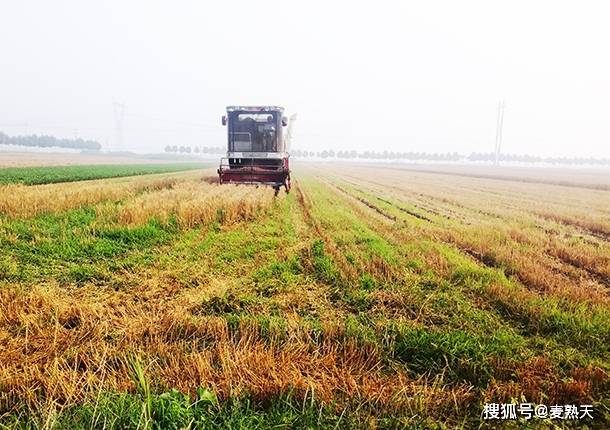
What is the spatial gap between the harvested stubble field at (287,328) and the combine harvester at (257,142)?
10.5 metres

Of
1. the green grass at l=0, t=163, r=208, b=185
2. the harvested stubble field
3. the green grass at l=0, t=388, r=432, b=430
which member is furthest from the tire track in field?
the green grass at l=0, t=163, r=208, b=185

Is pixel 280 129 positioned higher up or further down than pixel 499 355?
higher up

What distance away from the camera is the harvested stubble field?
2631 mm

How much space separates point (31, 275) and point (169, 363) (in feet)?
12.1

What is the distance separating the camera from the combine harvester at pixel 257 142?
18547 millimetres

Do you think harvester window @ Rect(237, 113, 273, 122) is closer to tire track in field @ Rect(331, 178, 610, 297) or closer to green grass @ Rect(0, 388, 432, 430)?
tire track in field @ Rect(331, 178, 610, 297)

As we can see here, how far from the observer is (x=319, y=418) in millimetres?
2494

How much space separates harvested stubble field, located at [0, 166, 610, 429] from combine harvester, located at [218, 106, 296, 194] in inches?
414

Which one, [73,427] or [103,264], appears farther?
[103,264]

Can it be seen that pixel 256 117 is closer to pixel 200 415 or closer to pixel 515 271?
pixel 515 271

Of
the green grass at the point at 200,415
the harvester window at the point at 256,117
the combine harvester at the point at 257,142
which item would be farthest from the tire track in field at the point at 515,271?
the harvester window at the point at 256,117

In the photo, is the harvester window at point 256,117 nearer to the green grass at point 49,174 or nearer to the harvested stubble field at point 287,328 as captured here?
the harvested stubble field at point 287,328

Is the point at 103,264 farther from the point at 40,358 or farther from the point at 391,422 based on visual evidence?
the point at 391,422

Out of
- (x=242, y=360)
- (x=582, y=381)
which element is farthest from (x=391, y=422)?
(x=582, y=381)
